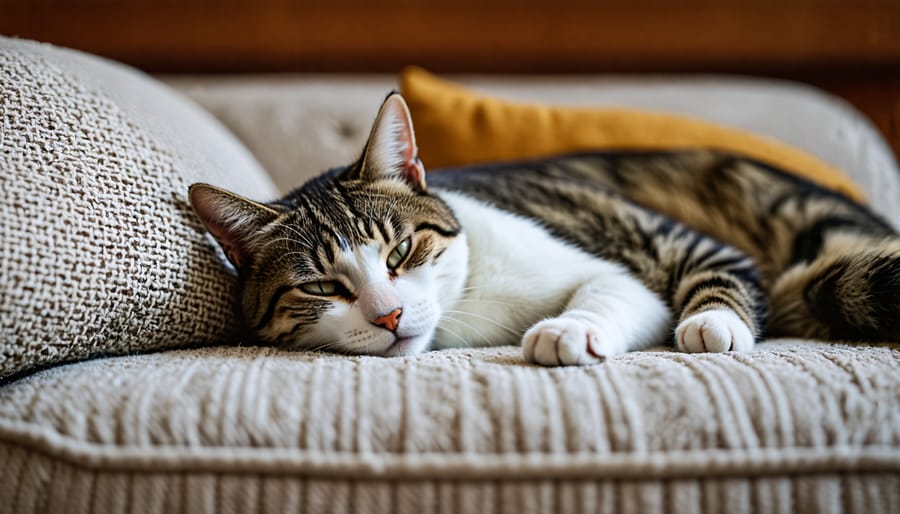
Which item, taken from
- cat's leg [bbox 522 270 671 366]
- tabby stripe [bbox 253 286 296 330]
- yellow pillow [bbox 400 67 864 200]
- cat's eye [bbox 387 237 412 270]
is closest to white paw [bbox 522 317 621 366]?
cat's leg [bbox 522 270 671 366]

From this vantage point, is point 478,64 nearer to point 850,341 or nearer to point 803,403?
point 850,341

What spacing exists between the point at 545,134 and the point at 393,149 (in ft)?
1.88

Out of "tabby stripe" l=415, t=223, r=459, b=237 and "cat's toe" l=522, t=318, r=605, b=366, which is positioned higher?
"tabby stripe" l=415, t=223, r=459, b=237

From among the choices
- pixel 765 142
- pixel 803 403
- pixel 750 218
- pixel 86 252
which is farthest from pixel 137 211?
pixel 765 142

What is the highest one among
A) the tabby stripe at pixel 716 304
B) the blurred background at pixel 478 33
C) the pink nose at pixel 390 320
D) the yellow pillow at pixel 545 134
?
the blurred background at pixel 478 33

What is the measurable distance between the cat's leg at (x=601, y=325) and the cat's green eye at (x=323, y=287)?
0.30 meters

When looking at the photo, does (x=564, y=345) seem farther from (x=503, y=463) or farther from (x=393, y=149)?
(x=393, y=149)

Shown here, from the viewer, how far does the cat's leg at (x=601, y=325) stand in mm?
765

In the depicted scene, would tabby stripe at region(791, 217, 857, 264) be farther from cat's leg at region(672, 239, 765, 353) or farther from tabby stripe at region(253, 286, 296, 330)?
tabby stripe at region(253, 286, 296, 330)

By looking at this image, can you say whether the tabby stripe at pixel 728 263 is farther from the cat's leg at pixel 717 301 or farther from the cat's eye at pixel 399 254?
the cat's eye at pixel 399 254

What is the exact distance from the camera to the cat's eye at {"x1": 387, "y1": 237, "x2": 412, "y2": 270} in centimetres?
96

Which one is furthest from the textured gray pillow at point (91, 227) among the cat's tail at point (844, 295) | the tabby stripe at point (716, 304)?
the cat's tail at point (844, 295)

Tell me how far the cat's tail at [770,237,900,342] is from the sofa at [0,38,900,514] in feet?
0.21

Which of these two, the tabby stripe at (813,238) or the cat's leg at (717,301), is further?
the tabby stripe at (813,238)
